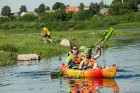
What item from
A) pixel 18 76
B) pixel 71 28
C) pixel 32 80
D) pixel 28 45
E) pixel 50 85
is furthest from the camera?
pixel 71 28

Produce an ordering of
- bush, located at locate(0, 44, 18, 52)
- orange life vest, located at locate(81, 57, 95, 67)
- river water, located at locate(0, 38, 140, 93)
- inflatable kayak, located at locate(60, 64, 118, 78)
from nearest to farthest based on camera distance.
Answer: river water, located at locate(0, 38, 140, 93), inflatable kayak, located at locate(60, 64, 118, 78), orange life vest, located at locate(81, 57, 95, 67), bush, located at locate(0, 44, 18, 52)

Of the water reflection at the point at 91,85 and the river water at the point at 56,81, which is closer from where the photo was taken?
the water reflection at the point at 91,85

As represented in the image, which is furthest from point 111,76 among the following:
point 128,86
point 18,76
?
point 18,76

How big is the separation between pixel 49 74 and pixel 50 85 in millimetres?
4215

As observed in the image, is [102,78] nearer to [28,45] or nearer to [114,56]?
[114,56]

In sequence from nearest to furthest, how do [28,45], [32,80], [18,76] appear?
[32,80], [18,76], [28,45]

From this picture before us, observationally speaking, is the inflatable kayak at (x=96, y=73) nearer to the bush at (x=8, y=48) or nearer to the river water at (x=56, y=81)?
the river water at (x=56, y=81)

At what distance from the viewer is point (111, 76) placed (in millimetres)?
20750

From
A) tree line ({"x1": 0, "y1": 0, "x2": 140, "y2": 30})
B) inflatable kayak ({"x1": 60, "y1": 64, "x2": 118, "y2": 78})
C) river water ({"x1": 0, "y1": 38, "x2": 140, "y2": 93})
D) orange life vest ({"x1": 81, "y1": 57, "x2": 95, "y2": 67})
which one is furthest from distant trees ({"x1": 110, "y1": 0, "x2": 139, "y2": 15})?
orange life vest ({"x1": 81, "y1": 57, "x2": 95, "y2": 67})

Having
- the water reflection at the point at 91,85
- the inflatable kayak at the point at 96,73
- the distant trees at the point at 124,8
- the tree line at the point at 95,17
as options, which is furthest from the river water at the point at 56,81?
the distant trees at the point at 124,8

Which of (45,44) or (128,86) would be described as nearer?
(128,86)

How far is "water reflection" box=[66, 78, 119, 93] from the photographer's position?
17.7m

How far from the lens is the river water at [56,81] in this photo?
18281 mm

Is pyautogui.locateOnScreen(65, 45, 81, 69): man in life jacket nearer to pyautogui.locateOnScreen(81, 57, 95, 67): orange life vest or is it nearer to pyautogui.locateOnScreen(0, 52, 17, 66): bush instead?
pyautogui.locateOnScreen(81, 57, 95, 67): orange life vest
